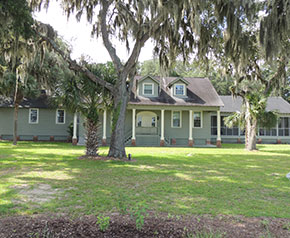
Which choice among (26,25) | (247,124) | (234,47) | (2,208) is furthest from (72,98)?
(247,124)

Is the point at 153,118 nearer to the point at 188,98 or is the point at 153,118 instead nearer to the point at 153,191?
the point at 188,98

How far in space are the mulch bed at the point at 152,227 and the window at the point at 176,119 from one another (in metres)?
17.7

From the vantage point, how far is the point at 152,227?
315 cm

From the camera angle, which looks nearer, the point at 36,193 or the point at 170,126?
the point at 36,193

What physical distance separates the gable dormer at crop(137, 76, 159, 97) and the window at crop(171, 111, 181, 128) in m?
2.51

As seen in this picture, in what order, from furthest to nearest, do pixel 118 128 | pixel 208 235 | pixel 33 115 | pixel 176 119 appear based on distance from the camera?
pixel 33 115, pixel 176 119, pixel 118 128, pixel 208 235

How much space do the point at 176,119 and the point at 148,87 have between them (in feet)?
12.8

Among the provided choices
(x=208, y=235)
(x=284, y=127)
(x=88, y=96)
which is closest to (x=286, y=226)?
(x=208, y=235)

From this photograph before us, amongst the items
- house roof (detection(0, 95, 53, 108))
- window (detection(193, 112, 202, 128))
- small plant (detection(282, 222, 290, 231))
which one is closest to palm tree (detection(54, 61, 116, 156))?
small plant (detection(282, 222, 290, 231))

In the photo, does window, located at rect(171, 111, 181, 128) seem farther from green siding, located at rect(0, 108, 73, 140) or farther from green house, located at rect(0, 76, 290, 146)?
green siding, located at rect(0, 108, 73, 140)

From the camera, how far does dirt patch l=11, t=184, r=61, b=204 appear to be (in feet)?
14.3

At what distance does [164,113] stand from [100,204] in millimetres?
17352

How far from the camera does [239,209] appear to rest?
13.2ft

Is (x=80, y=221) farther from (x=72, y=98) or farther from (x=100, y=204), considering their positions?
(x=72, y=98)
